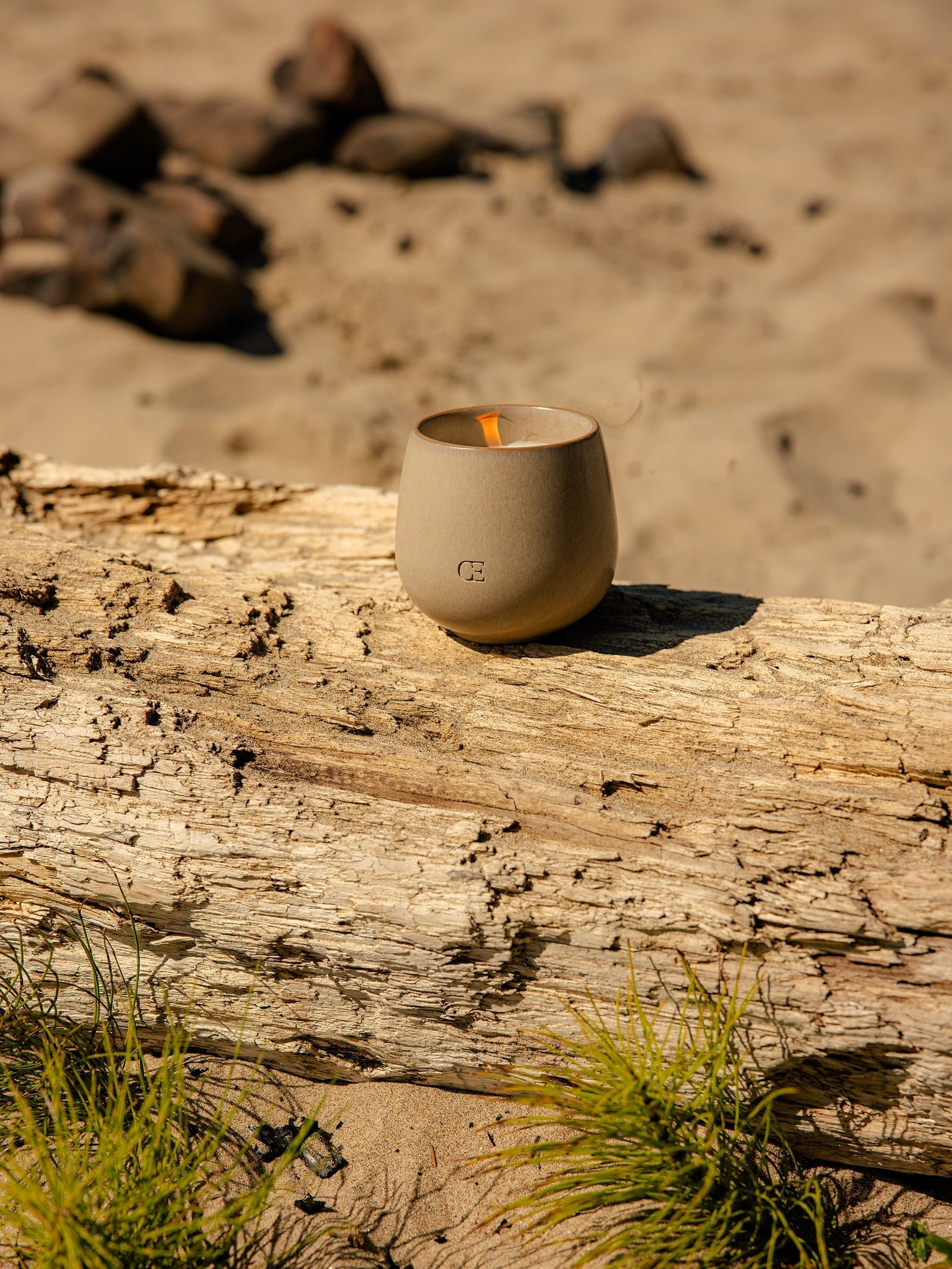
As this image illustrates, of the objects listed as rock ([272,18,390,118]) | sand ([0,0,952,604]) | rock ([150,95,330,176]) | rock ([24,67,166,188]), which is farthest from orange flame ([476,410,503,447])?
rock ([272,18,390,118])

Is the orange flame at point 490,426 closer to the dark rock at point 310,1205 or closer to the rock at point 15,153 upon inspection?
the dark rock at point 310,1205

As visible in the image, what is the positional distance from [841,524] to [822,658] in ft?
7.12

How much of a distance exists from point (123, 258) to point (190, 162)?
5.98ft

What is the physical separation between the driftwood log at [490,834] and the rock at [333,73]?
518 cm

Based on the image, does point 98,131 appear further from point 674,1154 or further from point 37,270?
point 674,1154

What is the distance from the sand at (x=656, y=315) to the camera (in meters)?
4.10

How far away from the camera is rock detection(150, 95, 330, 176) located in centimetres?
613

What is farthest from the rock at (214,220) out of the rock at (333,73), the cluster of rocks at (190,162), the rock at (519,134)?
the rock at (519,134)

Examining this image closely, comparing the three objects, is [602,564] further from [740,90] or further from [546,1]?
[546,1]

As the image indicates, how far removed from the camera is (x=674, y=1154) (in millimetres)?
1588

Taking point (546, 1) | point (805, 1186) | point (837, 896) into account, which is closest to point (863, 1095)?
point (805, 1186)

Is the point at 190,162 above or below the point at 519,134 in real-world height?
below

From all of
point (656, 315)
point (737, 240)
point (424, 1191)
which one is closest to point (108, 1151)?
point (424, 1191)

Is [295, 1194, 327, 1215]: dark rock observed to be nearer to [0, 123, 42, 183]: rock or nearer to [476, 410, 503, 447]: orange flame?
[476, 410, 503, 447]: orange flame
